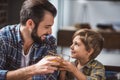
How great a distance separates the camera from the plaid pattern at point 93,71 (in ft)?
5.51

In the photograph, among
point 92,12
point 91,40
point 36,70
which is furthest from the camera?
point 92,12

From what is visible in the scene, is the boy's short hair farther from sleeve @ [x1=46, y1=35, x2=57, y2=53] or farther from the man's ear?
the man's ear

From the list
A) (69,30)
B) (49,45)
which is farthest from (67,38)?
(49,45)

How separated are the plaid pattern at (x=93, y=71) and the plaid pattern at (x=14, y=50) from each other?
0.55 ft

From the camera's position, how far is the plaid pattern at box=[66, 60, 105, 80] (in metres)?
→ 1.68

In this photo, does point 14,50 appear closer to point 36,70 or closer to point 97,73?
point 36,70

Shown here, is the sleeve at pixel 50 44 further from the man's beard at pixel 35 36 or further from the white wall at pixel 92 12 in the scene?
the white wall at pixel 92 12

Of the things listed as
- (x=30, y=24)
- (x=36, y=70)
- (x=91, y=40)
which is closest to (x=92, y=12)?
(x=91, y=40)

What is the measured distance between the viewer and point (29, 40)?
5.71ft

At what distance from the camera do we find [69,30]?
5.13m

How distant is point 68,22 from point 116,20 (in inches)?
49.2

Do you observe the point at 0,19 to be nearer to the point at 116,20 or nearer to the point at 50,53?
the point at 50,53

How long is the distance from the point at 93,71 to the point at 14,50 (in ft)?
1.54

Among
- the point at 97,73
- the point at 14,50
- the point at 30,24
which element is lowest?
the point at 97,73
